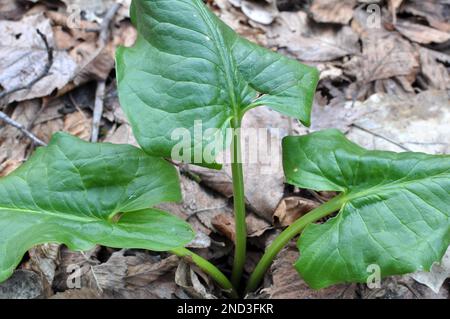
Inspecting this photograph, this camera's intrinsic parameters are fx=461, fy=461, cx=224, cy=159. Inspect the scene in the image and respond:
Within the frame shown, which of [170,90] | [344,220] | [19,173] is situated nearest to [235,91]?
[170,90]

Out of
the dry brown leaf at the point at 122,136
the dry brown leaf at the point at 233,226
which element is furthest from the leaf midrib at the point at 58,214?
the dry brown leaf at the point at 122,136

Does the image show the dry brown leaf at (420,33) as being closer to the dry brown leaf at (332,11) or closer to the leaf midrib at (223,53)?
the dry brown leaf at (332,11)

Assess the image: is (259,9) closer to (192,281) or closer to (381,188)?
(381,188)

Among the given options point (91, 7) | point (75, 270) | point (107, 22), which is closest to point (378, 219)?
point (75, 270)

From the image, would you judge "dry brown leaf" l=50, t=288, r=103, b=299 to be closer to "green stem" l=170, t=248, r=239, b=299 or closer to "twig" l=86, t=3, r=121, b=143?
"green stem" l=170, t=248, r=239, b=299

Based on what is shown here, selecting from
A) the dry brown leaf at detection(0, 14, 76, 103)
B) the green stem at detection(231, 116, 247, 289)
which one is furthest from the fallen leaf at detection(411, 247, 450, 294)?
the dry brown leaf at detection(0, 14, 76, 103)

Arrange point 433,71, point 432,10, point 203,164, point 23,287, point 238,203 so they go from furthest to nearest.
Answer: point 432,10 < point 433,71 < point 23,287 < point 238,203 < point 203,164
